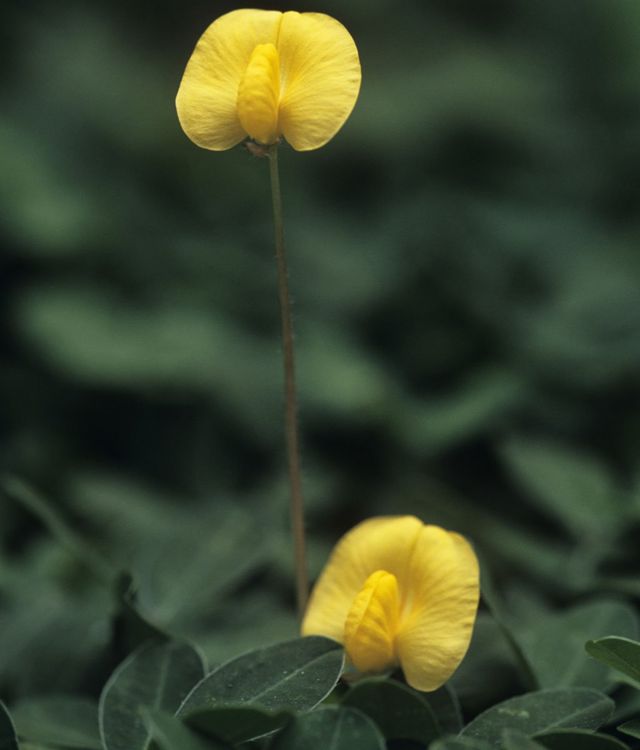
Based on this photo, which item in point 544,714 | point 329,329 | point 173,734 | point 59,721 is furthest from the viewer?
point 329,329

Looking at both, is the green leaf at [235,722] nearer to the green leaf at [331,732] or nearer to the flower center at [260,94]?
the green leaf at [331,732]

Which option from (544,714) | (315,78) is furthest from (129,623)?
(315,78)

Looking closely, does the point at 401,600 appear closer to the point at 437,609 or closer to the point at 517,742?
the point at 437,609

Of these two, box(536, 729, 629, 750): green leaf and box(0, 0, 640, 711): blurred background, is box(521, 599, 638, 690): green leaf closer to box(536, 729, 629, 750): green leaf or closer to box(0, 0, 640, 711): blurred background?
box(0, 0, 640, 711): blurred background

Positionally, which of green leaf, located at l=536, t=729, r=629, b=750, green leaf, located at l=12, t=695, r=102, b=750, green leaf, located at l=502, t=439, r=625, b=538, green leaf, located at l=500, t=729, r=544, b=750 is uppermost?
green leaf, located at l=500, t=729, r=544, b=750

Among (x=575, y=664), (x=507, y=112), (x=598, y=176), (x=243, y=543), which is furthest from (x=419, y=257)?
(x=575, y=664)

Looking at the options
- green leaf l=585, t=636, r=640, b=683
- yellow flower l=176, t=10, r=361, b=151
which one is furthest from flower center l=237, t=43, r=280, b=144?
green leaf l=585, t=636, r=640, b=683

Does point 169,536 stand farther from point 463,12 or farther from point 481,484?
point 463,12
